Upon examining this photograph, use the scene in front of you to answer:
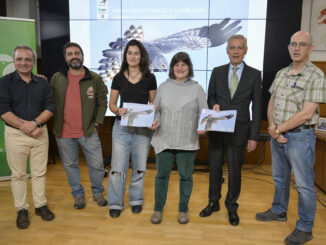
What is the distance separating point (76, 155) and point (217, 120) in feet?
4.58

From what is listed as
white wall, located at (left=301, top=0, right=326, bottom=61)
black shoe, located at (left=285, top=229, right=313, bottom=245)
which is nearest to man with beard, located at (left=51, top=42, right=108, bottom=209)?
black shoe, located at (left=285, top=229, right=313, bottom=245)

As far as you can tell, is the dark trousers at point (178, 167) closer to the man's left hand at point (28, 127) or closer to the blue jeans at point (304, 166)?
the blue jeans at point (304, 166)

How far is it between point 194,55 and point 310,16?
1.87 metres

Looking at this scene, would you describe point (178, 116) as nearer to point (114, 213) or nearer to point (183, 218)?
point (183, 218)

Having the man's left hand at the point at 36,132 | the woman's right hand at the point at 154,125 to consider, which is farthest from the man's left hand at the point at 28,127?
the woman's right hand at the point at 154,125

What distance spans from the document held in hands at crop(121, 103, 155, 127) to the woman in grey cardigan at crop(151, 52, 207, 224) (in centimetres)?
6

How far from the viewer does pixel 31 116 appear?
2244 millimetres

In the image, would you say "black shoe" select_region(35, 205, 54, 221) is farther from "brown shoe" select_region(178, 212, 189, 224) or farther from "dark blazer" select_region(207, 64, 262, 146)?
"dark blazer" select_region(207, 64, 262, 146)

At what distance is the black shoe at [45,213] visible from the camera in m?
2.42

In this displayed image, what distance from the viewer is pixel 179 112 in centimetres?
215

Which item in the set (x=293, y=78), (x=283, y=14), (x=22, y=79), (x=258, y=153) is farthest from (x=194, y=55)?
(x=22, y=79)

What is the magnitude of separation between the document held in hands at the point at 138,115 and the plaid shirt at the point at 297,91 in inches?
39.0

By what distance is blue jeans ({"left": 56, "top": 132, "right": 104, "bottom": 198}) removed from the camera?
254 centimetres

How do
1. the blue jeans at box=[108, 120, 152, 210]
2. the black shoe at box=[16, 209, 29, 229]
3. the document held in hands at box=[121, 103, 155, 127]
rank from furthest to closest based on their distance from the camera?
the blue jeans at box=[108, 120, 152, 210] < the black shoe at box=[16, 209, 29, 229] < the document held in hands at box=[121, 103, 155, 127]
